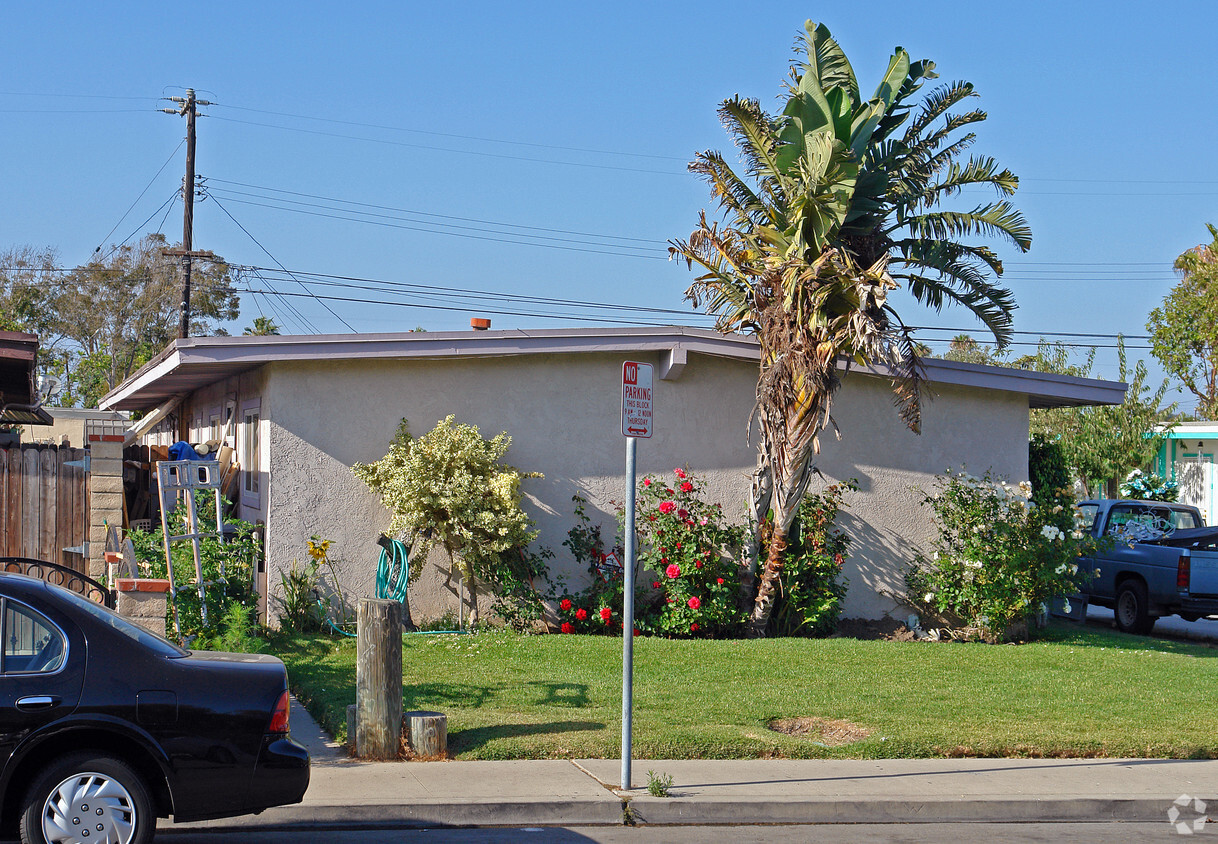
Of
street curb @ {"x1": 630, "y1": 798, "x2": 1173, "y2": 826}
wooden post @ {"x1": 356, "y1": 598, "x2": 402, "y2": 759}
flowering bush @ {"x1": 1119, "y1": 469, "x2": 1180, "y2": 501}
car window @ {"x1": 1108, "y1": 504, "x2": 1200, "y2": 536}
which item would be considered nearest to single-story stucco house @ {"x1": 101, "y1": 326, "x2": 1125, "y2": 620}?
car window @ {"x1": 1108, "y1": 504, "x2": 1200, "y2": 536}

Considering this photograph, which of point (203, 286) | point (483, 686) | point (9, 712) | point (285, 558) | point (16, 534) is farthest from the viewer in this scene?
point (203, 286)

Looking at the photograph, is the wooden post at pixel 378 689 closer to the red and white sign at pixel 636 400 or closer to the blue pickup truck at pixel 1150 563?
the red and white sign at pixel 636 400

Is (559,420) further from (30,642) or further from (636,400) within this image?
(30,642)

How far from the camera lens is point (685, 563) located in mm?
13305

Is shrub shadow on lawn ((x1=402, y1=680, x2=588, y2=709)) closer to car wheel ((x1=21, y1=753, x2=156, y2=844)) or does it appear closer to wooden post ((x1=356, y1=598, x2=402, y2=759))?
wooden post ((x1=356, y1=598, x2=402, y2=759))

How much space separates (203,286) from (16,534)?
32519mm

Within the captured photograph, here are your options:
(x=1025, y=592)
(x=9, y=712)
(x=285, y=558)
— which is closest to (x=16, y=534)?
(x=285, y=558)

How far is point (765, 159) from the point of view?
1334cm

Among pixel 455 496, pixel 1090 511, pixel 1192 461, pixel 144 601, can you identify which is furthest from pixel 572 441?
pixel 1192 461

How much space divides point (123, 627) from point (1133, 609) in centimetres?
1555

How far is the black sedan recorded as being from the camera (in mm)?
5348

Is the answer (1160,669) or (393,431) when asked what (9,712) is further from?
(1160,669)

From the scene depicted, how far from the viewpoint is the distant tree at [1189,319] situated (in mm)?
31453

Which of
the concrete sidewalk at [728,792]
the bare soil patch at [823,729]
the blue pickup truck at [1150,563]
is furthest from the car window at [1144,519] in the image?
the bare soil patch at [823,729]
